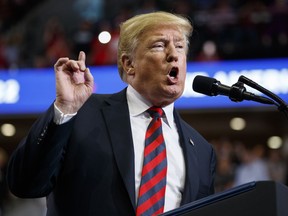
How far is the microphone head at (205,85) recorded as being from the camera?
2410 mm

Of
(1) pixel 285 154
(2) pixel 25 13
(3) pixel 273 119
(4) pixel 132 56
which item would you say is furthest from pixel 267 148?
(4) pixel 132 56

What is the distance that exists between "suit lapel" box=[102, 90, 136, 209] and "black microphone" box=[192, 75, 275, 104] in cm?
33

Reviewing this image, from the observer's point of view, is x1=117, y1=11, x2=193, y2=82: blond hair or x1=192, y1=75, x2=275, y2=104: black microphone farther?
x1=117, y1=11, x2=193, y2=82: blond hair

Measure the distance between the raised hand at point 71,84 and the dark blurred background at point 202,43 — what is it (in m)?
5.18

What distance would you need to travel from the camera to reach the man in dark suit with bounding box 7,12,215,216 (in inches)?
93.4

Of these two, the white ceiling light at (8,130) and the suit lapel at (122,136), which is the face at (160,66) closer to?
the suit lapel at (122,136)

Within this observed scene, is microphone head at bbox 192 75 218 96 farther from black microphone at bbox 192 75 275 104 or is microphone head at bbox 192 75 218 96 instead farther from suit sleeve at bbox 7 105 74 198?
suit sleeve at bbox 7 105 74 198

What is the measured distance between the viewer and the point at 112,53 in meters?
9.30

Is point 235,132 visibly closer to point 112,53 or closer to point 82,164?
point 112,53

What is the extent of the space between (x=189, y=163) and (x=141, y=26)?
20.9 inches

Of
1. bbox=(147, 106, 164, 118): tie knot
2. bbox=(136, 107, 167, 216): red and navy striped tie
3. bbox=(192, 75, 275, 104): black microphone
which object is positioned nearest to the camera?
bbox=(192, 75, 275, 104): black microphone

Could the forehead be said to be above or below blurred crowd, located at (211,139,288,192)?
below

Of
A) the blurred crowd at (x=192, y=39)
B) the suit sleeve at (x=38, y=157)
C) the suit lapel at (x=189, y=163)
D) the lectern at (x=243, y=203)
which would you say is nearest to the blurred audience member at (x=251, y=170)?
the blurred crowd at (x=192, y=39)

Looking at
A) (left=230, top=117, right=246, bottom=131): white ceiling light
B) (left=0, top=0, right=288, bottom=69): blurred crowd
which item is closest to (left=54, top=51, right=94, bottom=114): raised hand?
(left=0, top=0, right=288, bottom=69): blurred crowd
